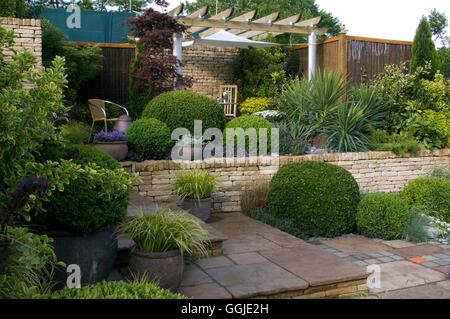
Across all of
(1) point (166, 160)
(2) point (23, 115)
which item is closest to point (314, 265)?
(2) point (23, 115)

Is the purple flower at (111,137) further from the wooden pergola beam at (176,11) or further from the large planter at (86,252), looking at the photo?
the wooden pergola beam at (176,11)

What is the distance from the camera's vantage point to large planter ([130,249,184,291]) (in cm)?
292

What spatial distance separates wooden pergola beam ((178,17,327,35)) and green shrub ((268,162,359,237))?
200 inches

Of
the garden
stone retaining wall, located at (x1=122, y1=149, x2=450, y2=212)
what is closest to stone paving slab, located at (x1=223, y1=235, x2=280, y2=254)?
the garden

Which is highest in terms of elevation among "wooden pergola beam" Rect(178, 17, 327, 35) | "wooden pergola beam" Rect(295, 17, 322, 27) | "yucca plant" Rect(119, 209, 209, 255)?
"wooden pergola beam" Rect(295, 17, 322, 27)

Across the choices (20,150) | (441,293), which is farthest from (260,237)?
(20,150)

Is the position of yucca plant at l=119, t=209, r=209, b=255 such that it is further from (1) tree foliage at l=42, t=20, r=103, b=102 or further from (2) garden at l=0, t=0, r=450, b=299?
(1) tree foliage at l=42, t=20, r=103, b=102

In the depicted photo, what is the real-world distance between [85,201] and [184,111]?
3845mm

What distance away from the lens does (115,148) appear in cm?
573

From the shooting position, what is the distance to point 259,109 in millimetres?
9570

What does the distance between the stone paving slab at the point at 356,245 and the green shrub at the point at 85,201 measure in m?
2.77

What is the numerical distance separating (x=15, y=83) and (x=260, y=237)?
274 centimetres

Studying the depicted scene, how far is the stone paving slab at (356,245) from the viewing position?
4724 millimetres

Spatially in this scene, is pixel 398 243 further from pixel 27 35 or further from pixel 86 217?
pixel 27 35
